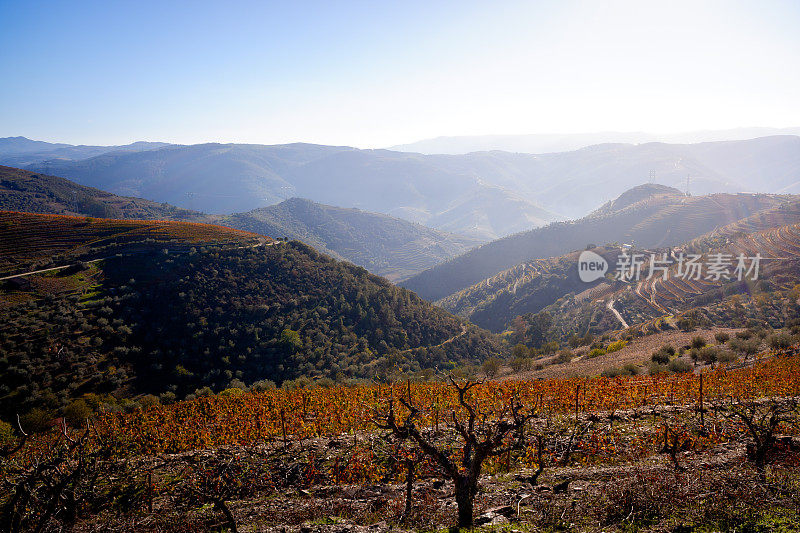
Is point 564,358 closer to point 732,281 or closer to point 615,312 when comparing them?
point 615,312

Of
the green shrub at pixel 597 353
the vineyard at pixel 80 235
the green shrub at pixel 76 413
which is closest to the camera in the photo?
the green shrub at pixel 76 413

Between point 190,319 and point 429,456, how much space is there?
124ft

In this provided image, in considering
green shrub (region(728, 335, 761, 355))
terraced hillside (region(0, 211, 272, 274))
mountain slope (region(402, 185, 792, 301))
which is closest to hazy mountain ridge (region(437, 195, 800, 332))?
mountain slope (region(402, 185, 792, 301))

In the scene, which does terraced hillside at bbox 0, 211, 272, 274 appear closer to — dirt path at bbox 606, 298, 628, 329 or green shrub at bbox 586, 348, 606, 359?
green shrub at bbox 586, 348, 606, 359

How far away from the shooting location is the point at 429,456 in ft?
35.4

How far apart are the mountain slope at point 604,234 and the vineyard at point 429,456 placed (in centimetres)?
12790

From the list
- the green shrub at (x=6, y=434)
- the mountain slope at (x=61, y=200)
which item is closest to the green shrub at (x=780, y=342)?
the green shrub at (x=6, y=434)

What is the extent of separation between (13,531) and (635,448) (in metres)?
13.6

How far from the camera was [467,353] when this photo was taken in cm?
5534

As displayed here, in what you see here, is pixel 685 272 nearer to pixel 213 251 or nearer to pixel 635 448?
pixel 635 448

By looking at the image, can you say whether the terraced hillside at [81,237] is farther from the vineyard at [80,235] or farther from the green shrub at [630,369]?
the green shrub at [630,369]

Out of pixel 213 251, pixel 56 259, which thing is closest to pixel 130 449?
pixel 213 251

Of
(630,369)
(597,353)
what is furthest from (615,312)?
(630,369)

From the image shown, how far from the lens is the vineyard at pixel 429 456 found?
6.96 m
